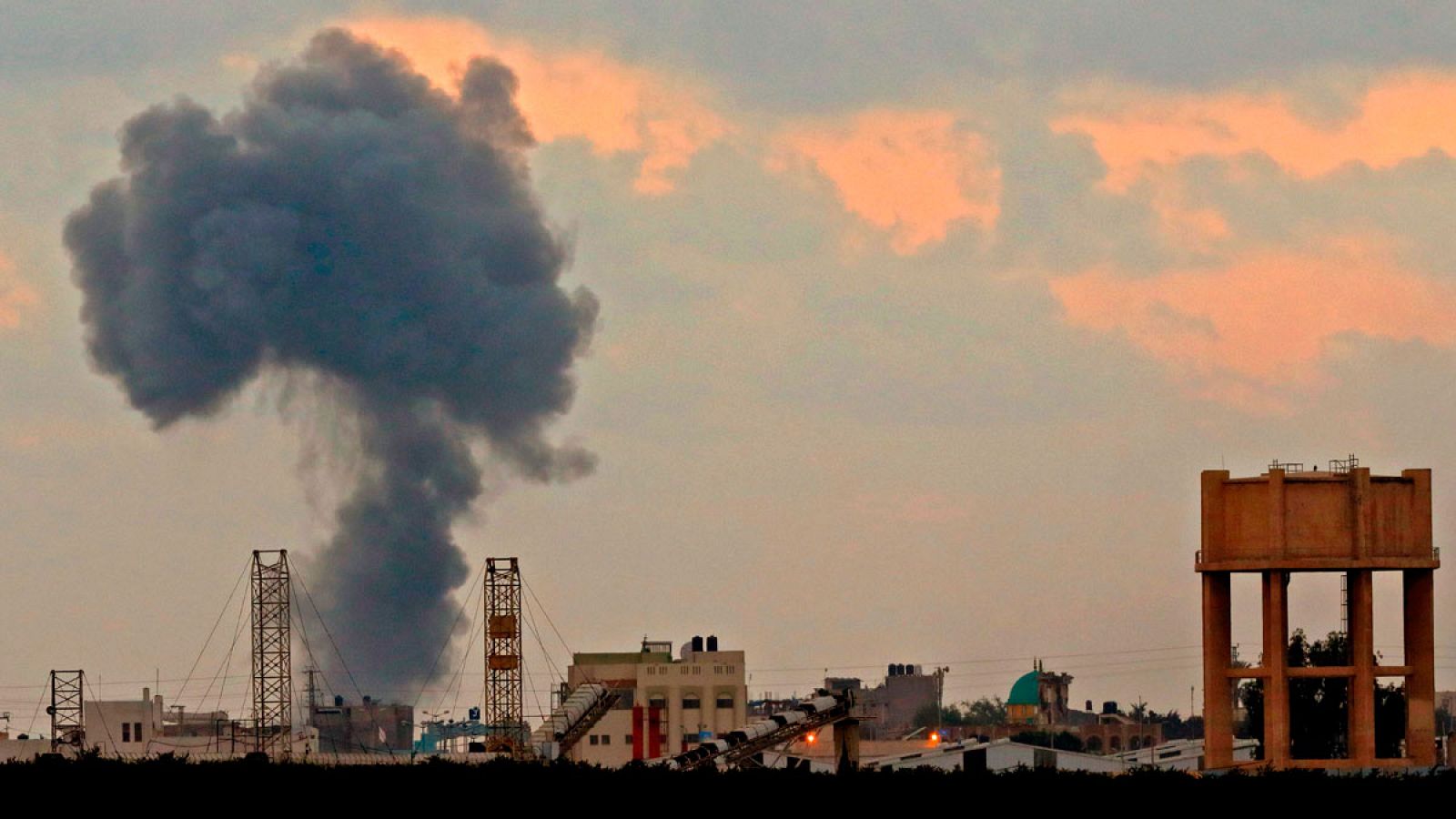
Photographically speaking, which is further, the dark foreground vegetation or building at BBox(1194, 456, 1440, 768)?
building at BBox(1194, 456, 1440, 768)

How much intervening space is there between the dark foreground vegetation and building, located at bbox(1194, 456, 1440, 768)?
3247 centimetres

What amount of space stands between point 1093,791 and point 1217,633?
37557mm

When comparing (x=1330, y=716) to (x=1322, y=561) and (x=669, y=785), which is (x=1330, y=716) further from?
(x=669, y=785)

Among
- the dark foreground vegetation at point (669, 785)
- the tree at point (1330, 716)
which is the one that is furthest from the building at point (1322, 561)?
the tree at point (1330, 716)

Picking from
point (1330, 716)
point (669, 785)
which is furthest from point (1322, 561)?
point (1330, 716)

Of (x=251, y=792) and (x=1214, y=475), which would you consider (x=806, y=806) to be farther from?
(x=1214, y=475)

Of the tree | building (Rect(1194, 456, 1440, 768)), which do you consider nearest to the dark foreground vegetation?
building (Rect(1194, 456, 1440, 768))

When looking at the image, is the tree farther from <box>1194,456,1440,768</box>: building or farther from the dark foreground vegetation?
the dark foreground vegetation

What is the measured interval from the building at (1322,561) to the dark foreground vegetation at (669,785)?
3247cm

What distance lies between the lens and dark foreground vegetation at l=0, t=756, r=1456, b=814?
6600cm

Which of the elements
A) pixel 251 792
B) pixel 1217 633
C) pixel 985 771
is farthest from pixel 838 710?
pixel 251 792

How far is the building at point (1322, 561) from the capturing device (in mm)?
104000

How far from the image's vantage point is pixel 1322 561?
10388cm

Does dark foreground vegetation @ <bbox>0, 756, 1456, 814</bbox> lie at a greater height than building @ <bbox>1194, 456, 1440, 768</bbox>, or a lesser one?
lesser
